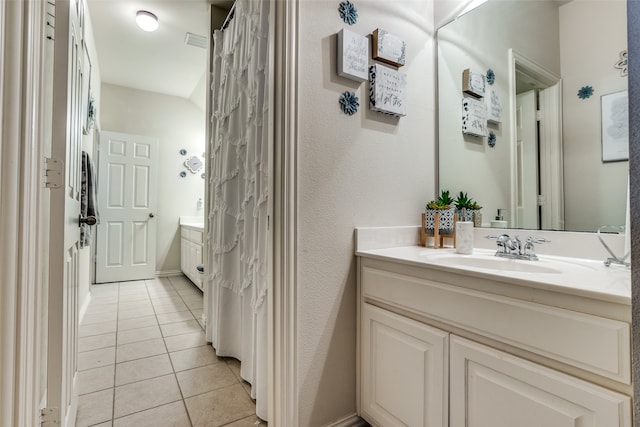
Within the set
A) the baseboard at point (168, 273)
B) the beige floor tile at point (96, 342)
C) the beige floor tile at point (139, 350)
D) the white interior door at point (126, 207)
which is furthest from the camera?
the baseboard at point (168, 273)

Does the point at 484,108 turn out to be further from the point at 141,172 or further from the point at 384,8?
the point at 141,172

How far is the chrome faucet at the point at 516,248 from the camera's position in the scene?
1.27 m

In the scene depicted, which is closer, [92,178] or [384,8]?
[384,8]

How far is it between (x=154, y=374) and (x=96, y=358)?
1.67ft

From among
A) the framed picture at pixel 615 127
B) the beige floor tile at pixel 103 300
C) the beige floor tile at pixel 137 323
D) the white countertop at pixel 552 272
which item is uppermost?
the framed picture at pixel 615 127

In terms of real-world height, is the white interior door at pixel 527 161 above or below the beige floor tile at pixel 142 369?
above

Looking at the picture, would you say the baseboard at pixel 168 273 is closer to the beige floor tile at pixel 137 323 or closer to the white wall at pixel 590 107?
the beige floor tile at pixel 137 323

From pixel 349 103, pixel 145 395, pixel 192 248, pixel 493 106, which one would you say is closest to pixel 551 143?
pixel 493 106

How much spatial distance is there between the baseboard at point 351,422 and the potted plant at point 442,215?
0.94 metres

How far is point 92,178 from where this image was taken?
5.93 feet

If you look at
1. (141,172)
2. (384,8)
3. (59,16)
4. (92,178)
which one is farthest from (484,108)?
(141,172)

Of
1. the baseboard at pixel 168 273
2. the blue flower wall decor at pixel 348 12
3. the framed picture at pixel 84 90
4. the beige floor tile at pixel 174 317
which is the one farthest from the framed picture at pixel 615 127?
the baseboard at pixel 168 273

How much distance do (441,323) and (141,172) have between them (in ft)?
14.4

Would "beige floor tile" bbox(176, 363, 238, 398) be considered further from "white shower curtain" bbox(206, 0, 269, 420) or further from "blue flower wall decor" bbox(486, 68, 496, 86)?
"blue flower wall decor" bbox(486, 68, 496, 86)
